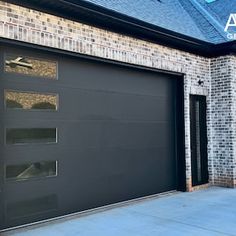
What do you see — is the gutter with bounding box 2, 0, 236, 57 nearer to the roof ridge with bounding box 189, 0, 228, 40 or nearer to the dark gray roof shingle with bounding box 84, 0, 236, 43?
the dark gray roof shingle with bounding box 84, 0, 236, 43

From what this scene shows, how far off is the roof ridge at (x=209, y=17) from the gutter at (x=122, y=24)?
1001mm

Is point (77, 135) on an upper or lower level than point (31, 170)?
upper

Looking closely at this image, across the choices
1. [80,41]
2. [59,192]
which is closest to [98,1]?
[80,41]

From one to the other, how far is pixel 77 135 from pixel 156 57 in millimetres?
2732

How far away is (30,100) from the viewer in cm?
603

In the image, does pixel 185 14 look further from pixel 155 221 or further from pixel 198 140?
pixel 155 221

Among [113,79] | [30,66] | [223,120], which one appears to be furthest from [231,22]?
[30,66]

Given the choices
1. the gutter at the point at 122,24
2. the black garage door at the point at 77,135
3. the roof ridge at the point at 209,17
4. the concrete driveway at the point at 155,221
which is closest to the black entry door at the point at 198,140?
the black garage door at the point at 77,135

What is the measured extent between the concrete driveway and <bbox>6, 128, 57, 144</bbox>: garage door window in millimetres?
1374

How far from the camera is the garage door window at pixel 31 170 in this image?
573 centimetres

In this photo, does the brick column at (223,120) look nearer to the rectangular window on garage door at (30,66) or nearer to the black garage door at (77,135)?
the black garage door at (77,135)

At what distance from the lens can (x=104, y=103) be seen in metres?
7.27

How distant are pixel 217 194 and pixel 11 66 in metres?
5.39

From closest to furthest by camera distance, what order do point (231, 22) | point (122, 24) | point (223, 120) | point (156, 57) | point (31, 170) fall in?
point (31, 170), point (122, 24), point (156, 57), point (223, 120), point (231, 22)
